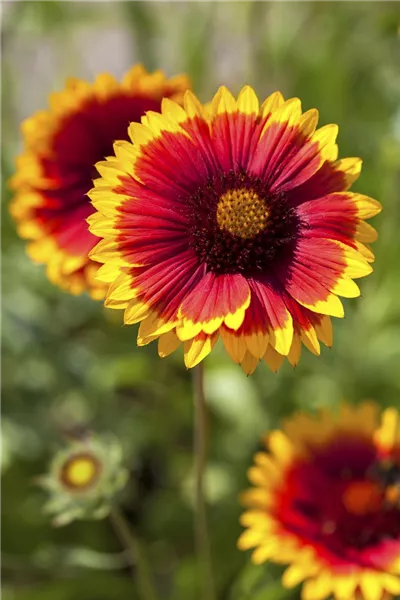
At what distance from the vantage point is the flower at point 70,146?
87 centimetres

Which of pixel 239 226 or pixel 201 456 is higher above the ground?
pixel 239 226

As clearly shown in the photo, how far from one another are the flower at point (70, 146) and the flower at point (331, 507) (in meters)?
0.34

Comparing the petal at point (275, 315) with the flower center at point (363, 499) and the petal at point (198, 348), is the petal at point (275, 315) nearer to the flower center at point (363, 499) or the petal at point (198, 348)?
the petal at point (198, 348)

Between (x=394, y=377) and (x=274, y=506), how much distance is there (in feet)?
1.75

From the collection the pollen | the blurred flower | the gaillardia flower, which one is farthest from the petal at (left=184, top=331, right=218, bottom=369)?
the blurred flower

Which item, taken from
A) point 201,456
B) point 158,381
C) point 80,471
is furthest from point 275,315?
point 158,381

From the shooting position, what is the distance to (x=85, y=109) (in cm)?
89

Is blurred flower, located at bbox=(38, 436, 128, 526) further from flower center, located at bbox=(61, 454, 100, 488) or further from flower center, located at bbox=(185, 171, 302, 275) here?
flower center, located at bbox=(185, 171, 302, 275)

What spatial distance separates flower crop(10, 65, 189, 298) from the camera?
2.85 ft

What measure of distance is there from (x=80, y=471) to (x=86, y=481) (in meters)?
0.02

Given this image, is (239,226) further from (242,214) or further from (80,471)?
(80,471)

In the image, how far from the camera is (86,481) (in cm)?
78

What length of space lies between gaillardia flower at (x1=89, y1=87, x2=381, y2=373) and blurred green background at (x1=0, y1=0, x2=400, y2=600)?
43 centimetres

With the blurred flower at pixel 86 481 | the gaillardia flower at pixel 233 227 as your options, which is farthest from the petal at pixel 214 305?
the blurred flower at pixel 86 481
